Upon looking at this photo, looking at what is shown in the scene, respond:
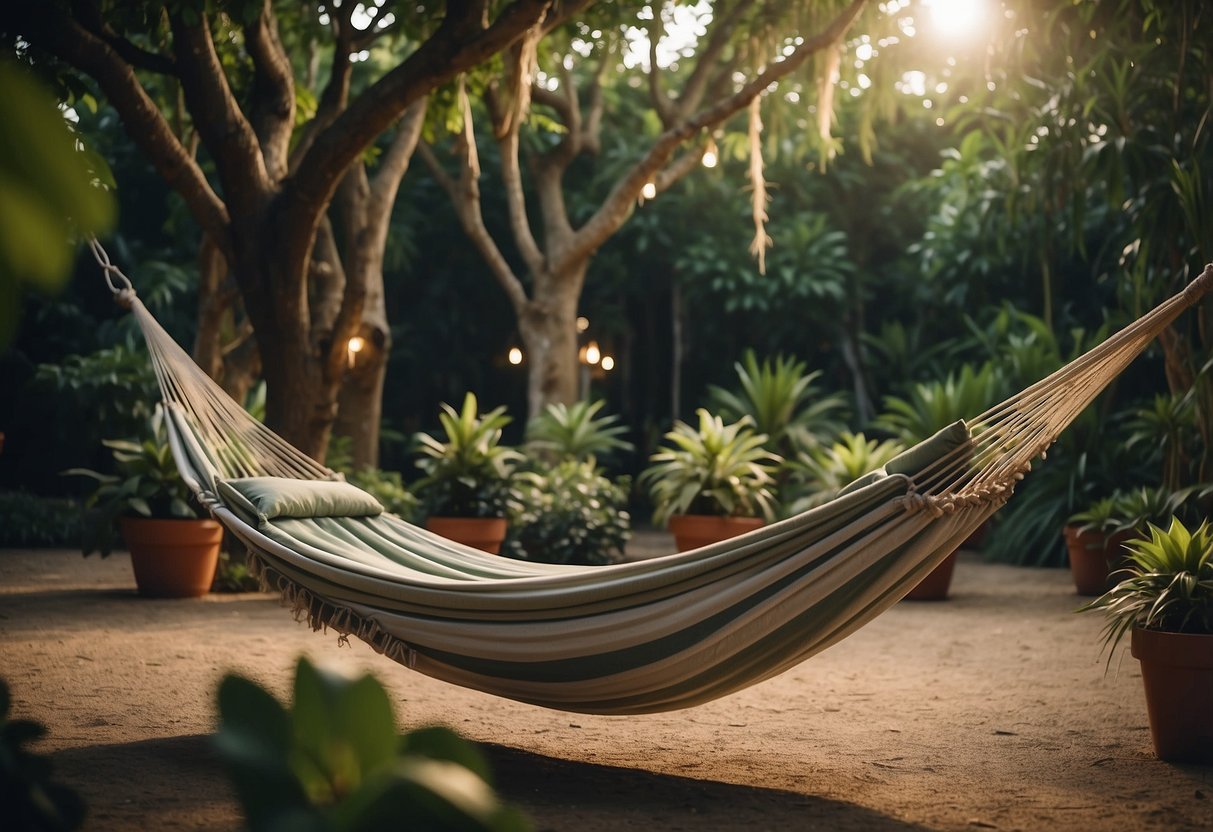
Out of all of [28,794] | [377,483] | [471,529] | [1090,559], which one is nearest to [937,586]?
[1090,559]

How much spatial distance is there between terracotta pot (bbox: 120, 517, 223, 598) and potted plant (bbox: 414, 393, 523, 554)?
41.8 inches

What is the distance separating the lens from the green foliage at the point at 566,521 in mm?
5496

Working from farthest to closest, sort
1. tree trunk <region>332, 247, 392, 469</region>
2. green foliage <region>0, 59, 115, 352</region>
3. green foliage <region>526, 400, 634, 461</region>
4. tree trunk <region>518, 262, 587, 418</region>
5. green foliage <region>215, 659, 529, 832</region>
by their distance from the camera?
tree trunk <region>518, 262, 587, 418</region>
green foliage <region>526, 400, 634, 461</region>
tree trunk <region>332, 247, 392, 469</region>
green foliage <region>215, 659, 529, 832</region>
green foliage <region>0, 59, 115, 352</region>

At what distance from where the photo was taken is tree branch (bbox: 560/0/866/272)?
505 cm

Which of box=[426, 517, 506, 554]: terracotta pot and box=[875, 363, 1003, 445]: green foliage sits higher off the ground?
box=[875, 363, 1003, 445]: green foliage

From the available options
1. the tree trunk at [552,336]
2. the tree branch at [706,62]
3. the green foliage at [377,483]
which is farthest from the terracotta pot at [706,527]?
the tree branch at [706,62]

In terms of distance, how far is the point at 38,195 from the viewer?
34.1 inches

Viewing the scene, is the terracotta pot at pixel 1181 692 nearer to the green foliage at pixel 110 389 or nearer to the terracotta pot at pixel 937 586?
the terracotta pot at pixel 937 586

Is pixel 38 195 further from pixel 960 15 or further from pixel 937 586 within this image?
pixel 960 15

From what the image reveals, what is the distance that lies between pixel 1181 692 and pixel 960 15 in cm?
344

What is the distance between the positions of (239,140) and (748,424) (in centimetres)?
384

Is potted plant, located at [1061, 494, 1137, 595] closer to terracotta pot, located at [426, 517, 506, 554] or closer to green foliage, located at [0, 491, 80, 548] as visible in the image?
terracotta pot, located at [426, 517, 506, 554]

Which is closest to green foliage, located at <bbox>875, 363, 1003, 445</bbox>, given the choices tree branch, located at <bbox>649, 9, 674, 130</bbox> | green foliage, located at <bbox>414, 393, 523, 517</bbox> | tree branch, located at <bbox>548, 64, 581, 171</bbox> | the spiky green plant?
green foliage, located at <bbox>414, 393, 523, 517</bbox>

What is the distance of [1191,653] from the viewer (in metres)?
2.30
